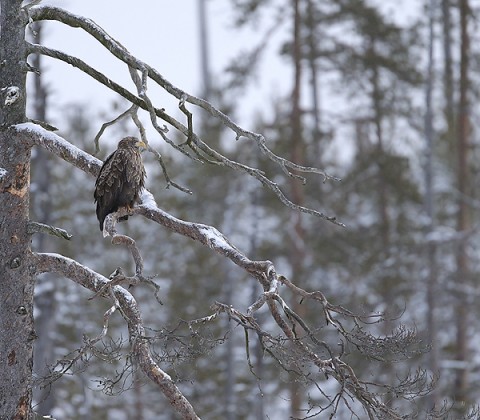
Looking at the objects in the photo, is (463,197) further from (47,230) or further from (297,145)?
(47,230)

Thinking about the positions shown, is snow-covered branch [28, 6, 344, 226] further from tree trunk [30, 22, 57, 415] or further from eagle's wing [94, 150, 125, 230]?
tree trunk [30, 22, 57, 415]

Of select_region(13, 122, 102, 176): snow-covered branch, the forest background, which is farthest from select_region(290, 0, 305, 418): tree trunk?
select_region(13, 122, 102, 176): snow-covered branch

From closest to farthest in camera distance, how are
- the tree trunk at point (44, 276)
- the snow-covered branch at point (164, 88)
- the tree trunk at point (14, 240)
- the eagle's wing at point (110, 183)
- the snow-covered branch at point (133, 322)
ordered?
1. the snow-covered branch at point (133, 322)
2. the snow-covered branch at point (164, 88)
3. the tree trunk at point (14, 240)
4. the eagle's wing at point (110, 183)
5. the tree trunk at point (44, 276)

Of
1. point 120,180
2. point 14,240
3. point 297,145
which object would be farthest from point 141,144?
point 297,145

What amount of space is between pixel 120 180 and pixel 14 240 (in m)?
1.05

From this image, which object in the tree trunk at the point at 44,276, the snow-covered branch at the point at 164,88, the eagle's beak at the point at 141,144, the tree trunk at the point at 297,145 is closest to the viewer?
the snow-covered branch at the point at 164,88

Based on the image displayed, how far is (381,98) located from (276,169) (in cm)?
357

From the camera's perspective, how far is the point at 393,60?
69.8 ft

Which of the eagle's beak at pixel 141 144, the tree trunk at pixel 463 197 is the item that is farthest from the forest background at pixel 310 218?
the eagle's beak at pixel 141 144

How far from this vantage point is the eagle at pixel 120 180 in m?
8.23

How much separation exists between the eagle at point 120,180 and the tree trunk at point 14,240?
673 mm

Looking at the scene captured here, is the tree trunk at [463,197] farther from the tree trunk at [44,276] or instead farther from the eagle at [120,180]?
the eagle at [120,180]

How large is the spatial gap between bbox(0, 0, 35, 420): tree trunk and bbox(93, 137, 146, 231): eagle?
673 millimetres

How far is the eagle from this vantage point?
823 centimetres
